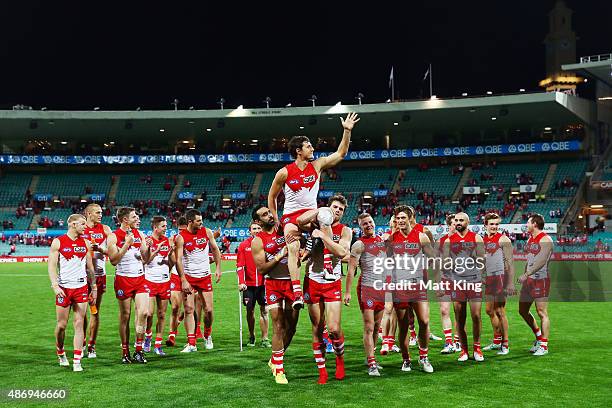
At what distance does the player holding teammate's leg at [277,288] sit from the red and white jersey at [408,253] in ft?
5.51

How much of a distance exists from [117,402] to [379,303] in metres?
3.96

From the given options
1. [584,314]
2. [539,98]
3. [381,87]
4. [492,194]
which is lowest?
[584,314]

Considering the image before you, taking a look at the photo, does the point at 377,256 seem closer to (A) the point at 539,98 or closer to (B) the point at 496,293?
(B) the point at 496,293

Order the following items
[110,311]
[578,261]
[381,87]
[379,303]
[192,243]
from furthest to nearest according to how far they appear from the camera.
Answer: [381,87]
[578,261]
[110,311]
[192,243]
[379,303]

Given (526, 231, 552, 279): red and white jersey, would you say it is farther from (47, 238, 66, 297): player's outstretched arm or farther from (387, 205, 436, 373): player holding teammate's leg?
(47, 238, 66, 297): player's outstretched arm

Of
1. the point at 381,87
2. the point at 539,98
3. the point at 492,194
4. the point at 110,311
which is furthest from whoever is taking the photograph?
the point at 381,87

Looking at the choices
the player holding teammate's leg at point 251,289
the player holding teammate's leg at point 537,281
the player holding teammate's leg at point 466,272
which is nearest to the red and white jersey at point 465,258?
the player holding teammate's leg at point 466,272

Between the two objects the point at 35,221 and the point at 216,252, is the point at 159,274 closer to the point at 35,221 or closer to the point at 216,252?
the point at 216,252

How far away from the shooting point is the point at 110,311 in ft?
58.9

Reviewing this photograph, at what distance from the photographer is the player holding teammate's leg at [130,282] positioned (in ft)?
32.4

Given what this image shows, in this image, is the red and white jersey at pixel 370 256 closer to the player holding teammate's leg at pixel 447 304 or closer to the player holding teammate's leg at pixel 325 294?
the player holding teammate's leg at pixel 325 294

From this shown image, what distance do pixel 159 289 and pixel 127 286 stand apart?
97 cm

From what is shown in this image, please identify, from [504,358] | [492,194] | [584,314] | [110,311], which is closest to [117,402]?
[504,358]

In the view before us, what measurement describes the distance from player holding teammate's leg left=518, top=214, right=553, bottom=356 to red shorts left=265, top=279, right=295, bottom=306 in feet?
13.8
